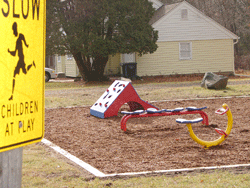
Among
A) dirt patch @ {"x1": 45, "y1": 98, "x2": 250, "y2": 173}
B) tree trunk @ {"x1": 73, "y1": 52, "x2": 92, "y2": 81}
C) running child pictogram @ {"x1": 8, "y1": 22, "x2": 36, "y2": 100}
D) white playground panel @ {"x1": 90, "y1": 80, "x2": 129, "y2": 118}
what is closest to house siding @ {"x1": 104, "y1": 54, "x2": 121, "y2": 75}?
tree trunk @ {"x1": 73, "y1": 52, "x2": 92, "y2": 81}

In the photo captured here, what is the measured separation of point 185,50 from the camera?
95.3 ft

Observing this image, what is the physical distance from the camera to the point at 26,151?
6.34m

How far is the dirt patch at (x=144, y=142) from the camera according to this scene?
221 inches

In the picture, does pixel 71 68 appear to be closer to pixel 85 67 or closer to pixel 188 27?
pixel 85 67

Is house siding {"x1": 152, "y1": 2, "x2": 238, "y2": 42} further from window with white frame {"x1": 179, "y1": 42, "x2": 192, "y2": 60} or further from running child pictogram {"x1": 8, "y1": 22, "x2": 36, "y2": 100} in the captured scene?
running child pictogram {"x1": 8, "y1": 22, "x2": 36, "y2": 100}

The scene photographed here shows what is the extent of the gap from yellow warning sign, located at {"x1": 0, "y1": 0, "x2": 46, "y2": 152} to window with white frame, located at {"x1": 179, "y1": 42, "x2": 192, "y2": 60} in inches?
1092

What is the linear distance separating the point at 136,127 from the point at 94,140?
1.63 m

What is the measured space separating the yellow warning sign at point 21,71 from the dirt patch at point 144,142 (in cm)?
365

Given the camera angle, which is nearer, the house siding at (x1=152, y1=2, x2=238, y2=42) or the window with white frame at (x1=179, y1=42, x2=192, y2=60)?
the house siding at (x1=152, y1=2, x2=238, y2=42)

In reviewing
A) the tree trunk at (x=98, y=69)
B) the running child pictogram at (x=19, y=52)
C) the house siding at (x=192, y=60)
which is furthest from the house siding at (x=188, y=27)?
the running child pictogram at (x=19, y=52)

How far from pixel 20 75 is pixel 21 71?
0.06 ft

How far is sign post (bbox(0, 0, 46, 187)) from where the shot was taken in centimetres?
146

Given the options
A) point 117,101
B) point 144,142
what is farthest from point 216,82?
point 144,142

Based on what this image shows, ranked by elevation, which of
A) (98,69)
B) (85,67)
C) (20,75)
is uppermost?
(85,67)
